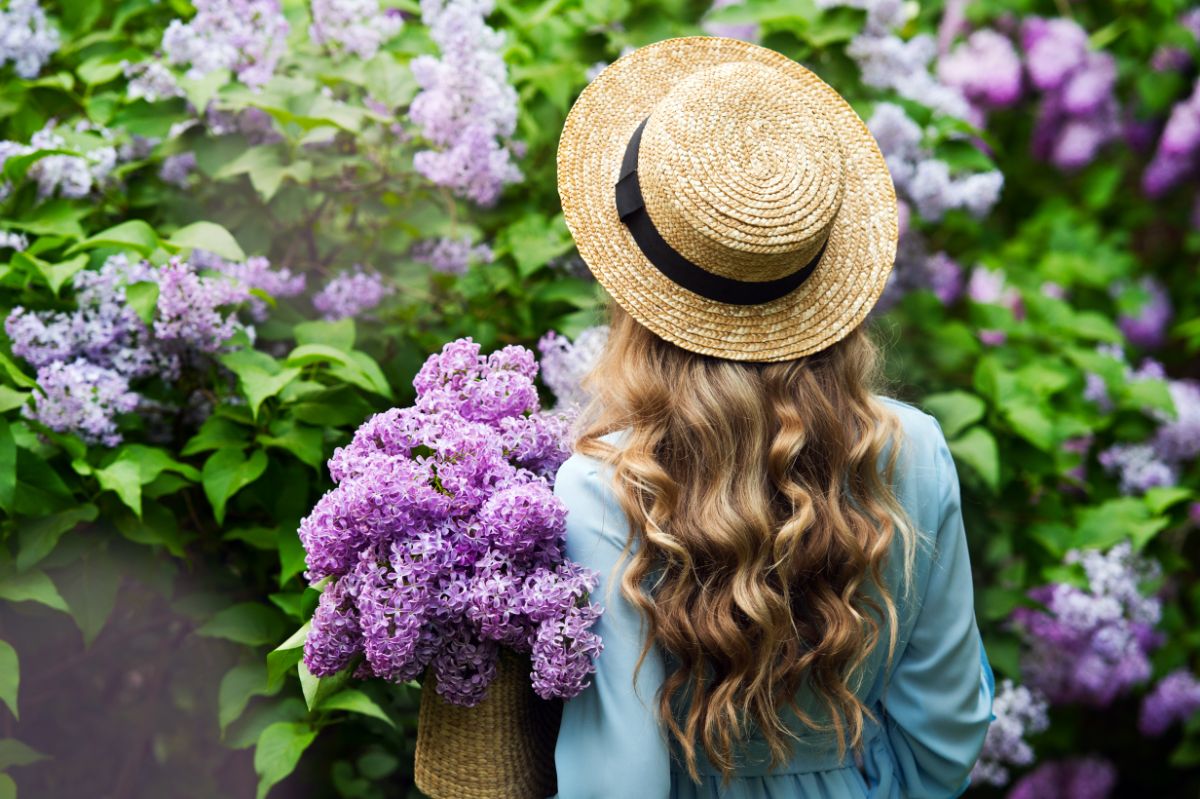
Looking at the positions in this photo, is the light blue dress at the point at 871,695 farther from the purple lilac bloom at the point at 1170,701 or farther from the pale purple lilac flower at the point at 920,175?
the purple lilac bloom at the point at 1170,701

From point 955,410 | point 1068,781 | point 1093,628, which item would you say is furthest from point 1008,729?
point 1068,781

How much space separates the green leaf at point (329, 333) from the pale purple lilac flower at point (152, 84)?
611 millimetres

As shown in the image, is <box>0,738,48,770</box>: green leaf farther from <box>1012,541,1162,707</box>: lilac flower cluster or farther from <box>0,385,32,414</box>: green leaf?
<box>1012,541,1162,707</box>: lilac flower cluster

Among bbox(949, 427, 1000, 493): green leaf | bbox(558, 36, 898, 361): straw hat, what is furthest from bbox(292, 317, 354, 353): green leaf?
bbox(949, 427, 1000, 493): green leaf

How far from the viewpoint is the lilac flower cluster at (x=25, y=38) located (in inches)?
95.9

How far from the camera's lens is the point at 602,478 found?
1526 millimetres

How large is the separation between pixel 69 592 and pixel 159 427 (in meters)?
0.37

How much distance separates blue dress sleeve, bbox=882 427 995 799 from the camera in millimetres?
1740

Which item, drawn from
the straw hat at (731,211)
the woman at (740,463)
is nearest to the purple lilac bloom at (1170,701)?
the woman at (740,463)

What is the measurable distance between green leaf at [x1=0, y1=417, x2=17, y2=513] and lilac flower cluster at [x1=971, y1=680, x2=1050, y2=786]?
7.48ft

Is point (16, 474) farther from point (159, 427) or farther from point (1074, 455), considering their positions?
point (1074, 455)

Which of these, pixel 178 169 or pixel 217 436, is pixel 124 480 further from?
pixel 178 169

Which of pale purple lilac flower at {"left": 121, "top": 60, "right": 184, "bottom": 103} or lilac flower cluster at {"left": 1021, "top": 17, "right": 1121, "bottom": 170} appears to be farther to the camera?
lilac flower cluster at {"left": 1021, "top": 17, "right": 1121, "bottom": 170}

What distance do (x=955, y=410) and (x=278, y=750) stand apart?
1898mm
